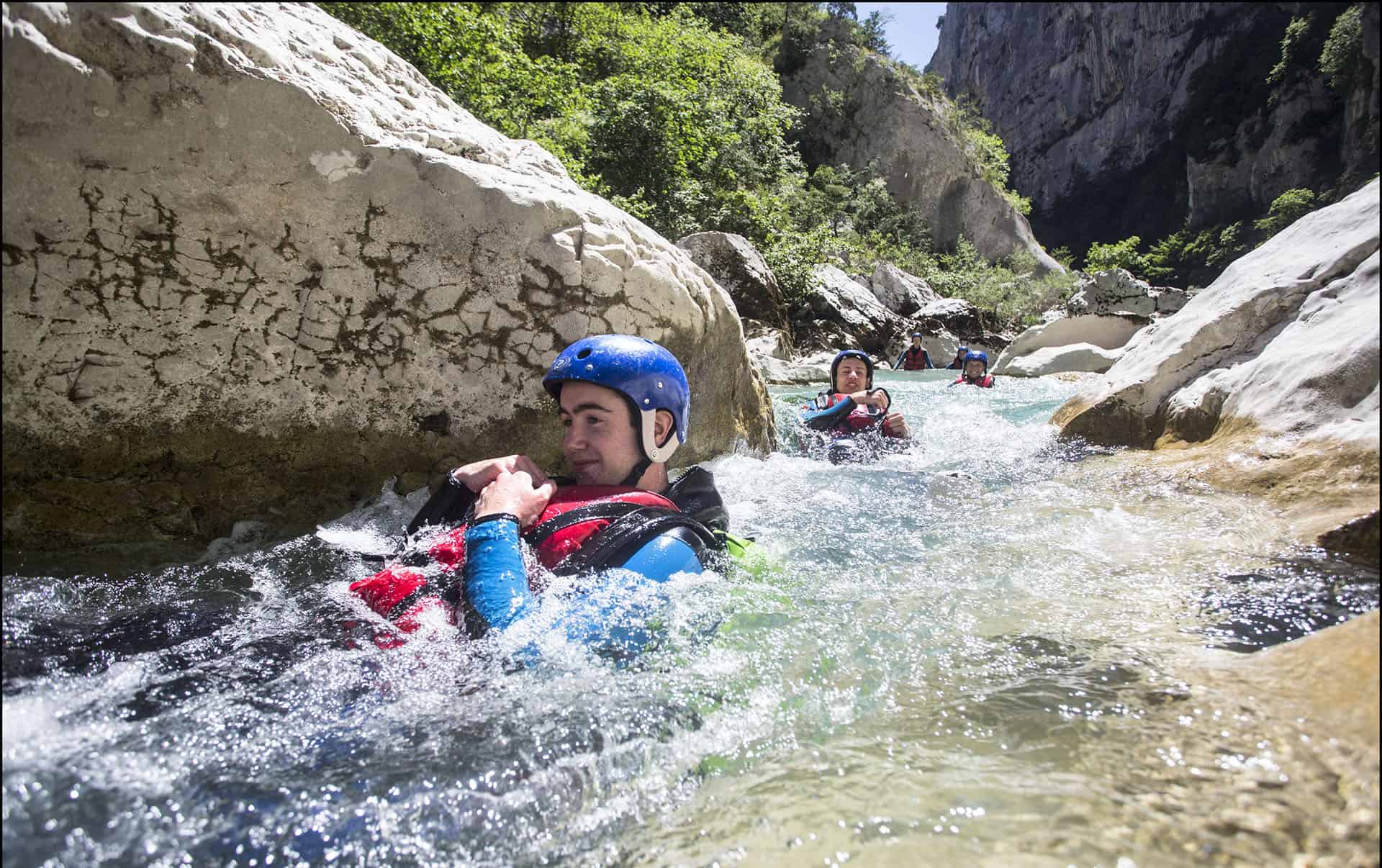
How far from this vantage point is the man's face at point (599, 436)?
244 cm

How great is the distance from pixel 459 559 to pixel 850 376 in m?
4.95

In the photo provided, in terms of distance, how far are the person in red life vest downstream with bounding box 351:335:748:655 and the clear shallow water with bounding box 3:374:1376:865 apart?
0.10m

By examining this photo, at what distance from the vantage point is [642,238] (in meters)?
3.71

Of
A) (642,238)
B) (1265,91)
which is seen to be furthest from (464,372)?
(1265,91)

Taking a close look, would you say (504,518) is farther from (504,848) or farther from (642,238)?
(642,238)

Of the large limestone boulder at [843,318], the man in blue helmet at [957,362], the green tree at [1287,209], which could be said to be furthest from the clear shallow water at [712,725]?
the man in blue helmet at [957,362]

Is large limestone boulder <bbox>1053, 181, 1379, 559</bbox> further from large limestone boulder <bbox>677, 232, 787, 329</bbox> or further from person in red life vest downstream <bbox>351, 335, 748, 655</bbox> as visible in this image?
large limestone boulder <bbox>677, 232, 787, 329</bbox>

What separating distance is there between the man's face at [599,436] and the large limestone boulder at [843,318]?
12.5m

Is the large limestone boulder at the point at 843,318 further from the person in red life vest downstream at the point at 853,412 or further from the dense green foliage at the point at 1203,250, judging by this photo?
the person in red life vest downstream at the point at 853,412

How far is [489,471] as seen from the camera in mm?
2260

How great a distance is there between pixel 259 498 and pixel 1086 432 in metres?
4.81

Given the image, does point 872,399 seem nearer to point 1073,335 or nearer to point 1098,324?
point 1073,335

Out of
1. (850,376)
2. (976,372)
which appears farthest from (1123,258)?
(850,376)

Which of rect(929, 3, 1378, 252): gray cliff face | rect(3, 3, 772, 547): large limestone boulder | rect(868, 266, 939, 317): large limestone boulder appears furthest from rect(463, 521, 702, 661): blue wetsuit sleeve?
rect(929, 3, 1378, 252): gray cliff face
